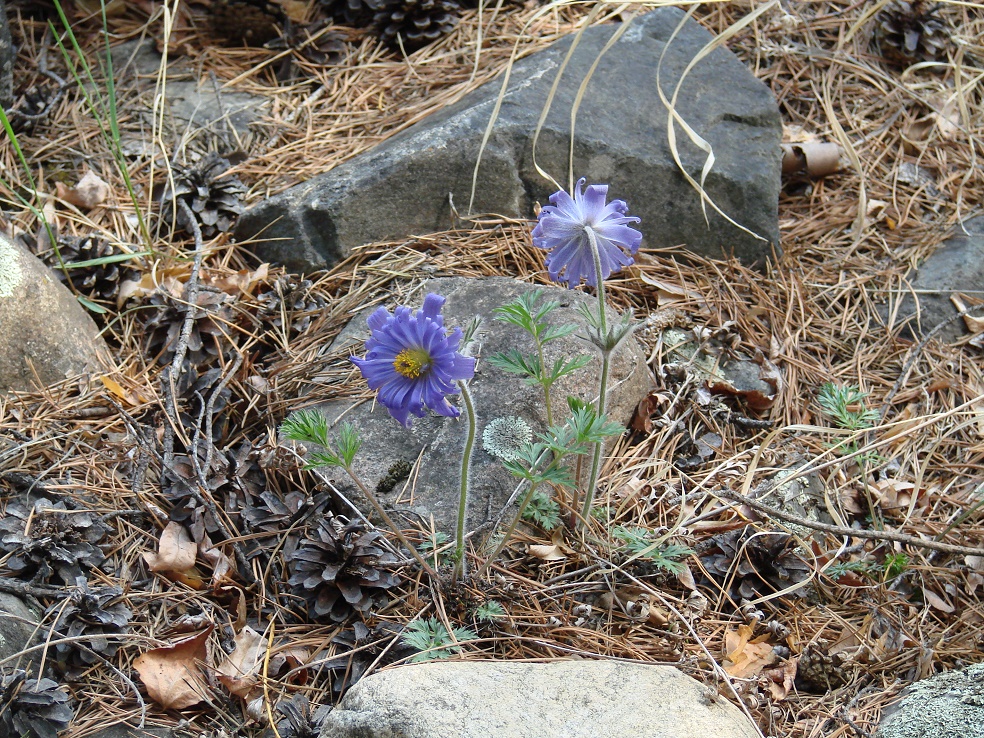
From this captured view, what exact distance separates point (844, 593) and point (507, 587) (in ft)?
3.01

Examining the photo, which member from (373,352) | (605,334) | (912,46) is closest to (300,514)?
(373,352)

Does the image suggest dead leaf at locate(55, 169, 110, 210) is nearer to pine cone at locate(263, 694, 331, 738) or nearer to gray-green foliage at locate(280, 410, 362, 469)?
gray-green foliage at locate(280, 410, 362, 469)

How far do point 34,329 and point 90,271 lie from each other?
402 mm

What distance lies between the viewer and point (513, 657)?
6.75ft

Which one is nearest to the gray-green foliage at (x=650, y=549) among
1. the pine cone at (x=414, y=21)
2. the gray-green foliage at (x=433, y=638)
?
the gray-green foliage at (x=433, y=638)

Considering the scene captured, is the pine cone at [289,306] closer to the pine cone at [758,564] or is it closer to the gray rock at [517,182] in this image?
the gray rock at [517,182]

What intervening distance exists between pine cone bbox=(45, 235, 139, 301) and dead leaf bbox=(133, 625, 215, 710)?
4.52 feet

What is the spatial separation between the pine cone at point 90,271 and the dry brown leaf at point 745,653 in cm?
226

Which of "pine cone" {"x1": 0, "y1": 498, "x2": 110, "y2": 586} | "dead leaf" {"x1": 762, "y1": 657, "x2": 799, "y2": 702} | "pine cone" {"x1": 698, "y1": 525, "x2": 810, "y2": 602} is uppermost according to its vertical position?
"pine cone" {"x1": 0, "y1": 498, "x2": 110, "y2": 586}

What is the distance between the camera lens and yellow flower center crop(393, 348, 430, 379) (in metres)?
1.89

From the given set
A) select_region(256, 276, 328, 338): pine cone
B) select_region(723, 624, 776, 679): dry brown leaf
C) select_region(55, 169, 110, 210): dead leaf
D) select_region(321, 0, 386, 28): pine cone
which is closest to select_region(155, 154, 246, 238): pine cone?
select_region(55, 169, 110, 210): dead leaf

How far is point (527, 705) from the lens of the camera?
5.81 feet

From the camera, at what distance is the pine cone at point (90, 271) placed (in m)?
2.93

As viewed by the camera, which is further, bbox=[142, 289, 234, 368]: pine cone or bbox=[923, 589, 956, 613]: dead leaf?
bbox=[142, 289, 234, 368]: pine cone
